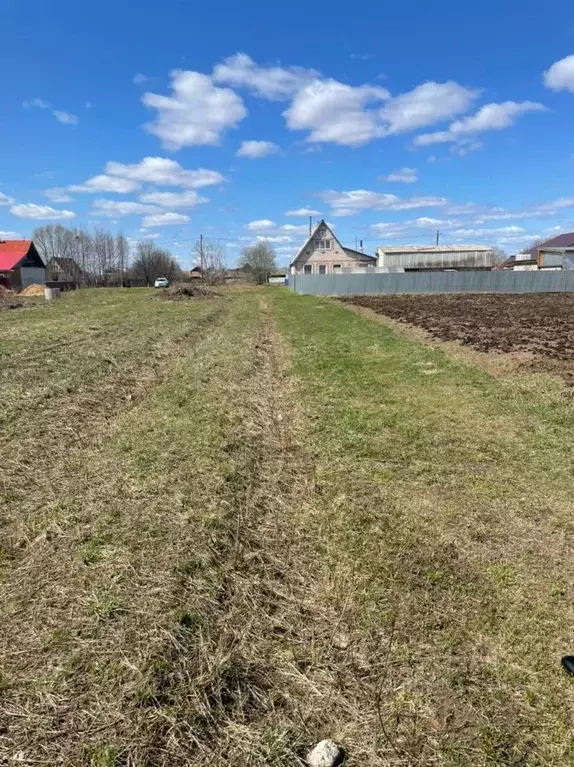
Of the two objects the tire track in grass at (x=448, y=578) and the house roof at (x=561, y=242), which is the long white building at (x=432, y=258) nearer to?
the house roof at (x=561, y=242)

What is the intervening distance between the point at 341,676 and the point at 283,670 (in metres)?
0.29

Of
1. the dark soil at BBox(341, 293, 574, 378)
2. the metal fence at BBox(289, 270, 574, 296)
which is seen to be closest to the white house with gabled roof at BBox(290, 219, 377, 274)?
the metal fence at BBox(289, 270, 574, 296)

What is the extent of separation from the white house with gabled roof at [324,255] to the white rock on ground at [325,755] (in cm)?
5807

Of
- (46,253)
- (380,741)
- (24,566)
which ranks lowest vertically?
(380,741)

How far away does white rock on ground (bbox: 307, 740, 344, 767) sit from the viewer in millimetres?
1891

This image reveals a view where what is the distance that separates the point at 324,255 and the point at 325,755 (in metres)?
59.6

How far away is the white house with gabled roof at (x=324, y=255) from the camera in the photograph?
58250 millimetres

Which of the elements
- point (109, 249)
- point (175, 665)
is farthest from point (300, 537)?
point (109, 249)

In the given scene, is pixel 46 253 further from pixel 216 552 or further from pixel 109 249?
pixel 216 552

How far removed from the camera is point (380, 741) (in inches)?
79.1

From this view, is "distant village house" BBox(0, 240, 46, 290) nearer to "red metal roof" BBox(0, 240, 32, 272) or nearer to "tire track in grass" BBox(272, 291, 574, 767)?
"red metal roof" BBox(0, 240, 32, 272)

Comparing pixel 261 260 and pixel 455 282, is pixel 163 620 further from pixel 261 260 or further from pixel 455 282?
pixel 261 260

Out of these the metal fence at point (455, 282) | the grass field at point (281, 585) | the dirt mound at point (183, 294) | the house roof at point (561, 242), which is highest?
the house roof at point (561, 242)

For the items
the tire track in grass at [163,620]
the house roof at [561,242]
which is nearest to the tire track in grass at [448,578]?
the tire track in grass at [163,620]
